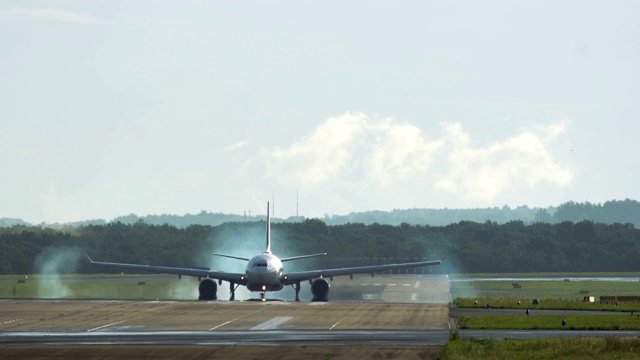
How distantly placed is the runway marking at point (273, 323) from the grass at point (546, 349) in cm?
1672

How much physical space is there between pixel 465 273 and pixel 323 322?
111 meters

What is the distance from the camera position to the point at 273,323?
7925 centimetres

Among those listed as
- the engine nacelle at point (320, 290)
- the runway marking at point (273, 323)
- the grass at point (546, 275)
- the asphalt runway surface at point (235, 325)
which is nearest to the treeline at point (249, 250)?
the grass at point (546, 275)

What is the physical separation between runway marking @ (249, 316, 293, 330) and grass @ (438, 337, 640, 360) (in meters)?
16.7

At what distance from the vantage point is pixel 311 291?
119188mm

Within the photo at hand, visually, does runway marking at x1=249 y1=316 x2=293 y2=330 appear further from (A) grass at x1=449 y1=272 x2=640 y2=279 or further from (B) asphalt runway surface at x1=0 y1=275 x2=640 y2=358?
(A) grass at x1=449 y1=272 x2=640 y2=279

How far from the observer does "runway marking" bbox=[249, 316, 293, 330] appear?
7562 centimetres

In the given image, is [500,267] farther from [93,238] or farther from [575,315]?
[575,315]

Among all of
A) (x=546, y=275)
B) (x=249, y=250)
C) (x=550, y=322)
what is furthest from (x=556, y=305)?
(x=546, y=275)

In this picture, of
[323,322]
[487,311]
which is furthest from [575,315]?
[323,322]

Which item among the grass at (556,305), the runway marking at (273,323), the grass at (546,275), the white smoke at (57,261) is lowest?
the runway marking at (273,323)

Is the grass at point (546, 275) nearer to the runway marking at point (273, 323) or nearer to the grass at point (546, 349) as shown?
the runway marking at point (273, 323)

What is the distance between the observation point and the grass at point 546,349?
5512 centimetres

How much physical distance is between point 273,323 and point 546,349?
2539 centimetres
